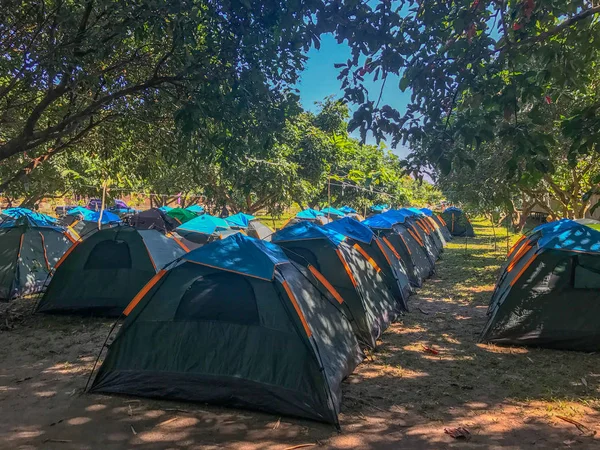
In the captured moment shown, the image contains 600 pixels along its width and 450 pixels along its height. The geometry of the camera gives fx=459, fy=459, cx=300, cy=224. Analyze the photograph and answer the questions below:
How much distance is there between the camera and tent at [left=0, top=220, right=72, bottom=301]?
9586 millimetres

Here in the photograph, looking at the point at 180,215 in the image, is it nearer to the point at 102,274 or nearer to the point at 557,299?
the point at 102,274

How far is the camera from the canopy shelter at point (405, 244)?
11.8 m

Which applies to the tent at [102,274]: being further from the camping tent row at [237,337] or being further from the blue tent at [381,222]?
the blue tent at [381,222]

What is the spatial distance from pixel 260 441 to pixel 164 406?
1195 mm

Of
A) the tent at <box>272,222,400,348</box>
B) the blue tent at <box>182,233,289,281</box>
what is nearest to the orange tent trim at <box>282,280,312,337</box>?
the blue tent at <box>182,233,289,281</box>

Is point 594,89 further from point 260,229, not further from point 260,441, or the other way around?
point 260,229

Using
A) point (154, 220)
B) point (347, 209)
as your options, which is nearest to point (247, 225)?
point (154, 220)

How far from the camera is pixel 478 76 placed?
4254 mm

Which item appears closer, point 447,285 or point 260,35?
point 260,35

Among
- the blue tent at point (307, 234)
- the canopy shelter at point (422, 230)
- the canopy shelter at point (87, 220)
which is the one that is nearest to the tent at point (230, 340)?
the blue tent at point (307, 234)

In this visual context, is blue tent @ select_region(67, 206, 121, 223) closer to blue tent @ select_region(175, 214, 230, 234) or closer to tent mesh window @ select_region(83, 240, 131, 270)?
blue tent @ select_region(175, 214, 230, 234)

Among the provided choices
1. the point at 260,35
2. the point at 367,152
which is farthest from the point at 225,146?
the point at 367,152

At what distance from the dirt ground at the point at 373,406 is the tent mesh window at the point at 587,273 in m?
0.96

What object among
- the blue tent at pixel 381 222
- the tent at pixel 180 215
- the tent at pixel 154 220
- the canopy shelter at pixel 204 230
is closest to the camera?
the blue tent at pixel 381 222
